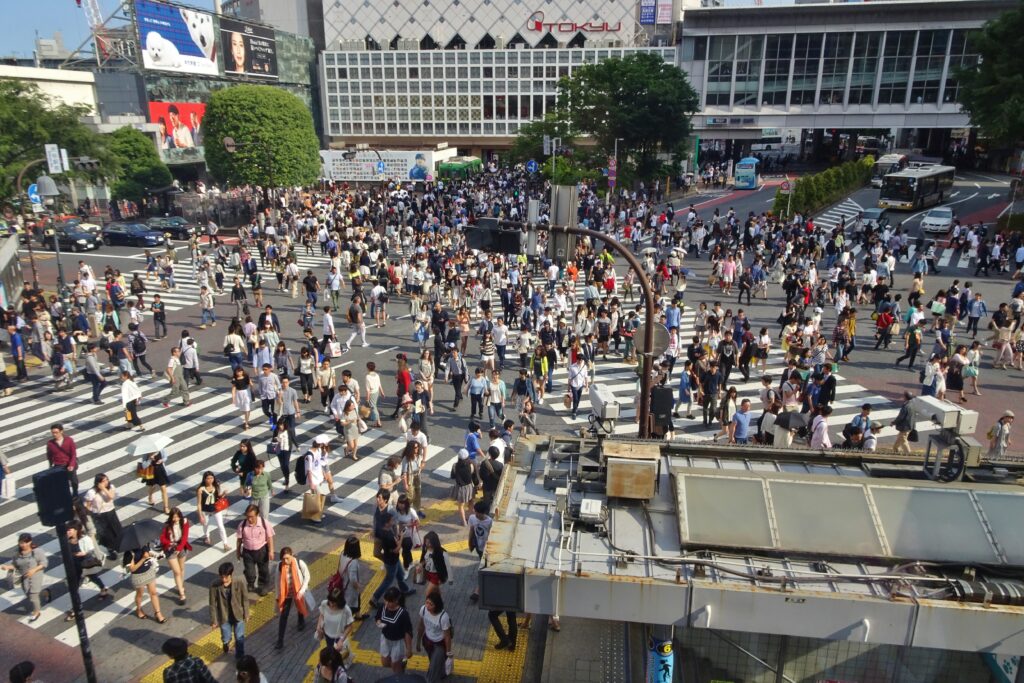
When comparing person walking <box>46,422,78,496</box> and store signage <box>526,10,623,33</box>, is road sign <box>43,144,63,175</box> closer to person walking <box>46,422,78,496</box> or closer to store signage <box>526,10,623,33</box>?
person walking <box>46,422,78,496</box>

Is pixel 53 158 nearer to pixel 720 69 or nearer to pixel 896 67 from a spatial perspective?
pixel 720 69

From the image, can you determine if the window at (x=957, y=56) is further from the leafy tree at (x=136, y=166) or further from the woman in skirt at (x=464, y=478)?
the woman in skirt at (x=464, y=478)

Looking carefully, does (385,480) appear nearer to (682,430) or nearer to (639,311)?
(682,430)

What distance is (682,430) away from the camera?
17375 millimetres

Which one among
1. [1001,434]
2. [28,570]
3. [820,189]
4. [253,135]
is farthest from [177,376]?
[820,189]

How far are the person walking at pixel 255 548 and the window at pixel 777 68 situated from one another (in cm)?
7622

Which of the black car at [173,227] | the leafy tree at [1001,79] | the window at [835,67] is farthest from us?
the window at [835,67]

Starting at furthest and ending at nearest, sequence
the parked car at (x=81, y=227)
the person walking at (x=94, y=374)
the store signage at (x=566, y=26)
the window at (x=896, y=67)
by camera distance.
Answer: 1. the store signage at (x=566, y=26)
2. the window at (x=896, y=67)
3. the parked car at (x=81, y=227)
4. the person walking at (x=94, y=374)

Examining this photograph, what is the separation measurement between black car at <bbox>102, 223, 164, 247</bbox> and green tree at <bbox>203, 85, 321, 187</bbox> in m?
9.35

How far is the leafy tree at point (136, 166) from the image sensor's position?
5181 cm

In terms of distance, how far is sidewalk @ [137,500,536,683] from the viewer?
30.5ft

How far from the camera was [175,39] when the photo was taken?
61.6m

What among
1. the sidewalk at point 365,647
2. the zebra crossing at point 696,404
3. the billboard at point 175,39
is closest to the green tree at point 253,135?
the billboard at point 175,39

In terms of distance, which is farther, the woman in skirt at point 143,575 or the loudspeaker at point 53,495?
the woman in skirt at point 143,575
